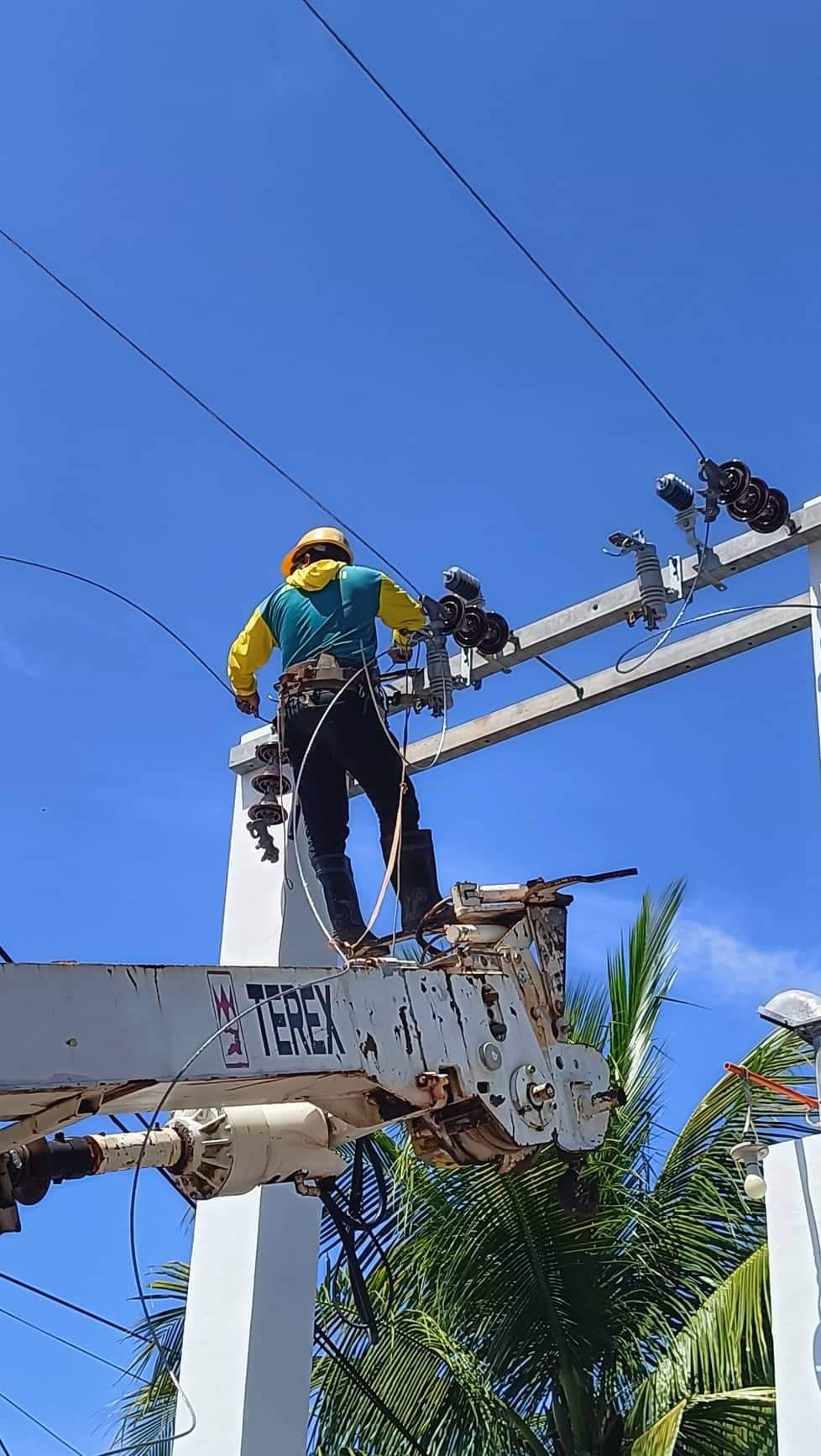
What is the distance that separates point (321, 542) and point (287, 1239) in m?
3.41

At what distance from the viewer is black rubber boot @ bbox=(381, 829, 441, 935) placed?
604 centimetres

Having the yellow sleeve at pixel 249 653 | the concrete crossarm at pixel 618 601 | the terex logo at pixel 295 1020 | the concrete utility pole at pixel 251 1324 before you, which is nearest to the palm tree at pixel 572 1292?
the concrete utility pole at pixel 251 1324

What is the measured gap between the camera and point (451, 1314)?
34.5 feet

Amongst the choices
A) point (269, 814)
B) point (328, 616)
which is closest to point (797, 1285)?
point (269, 814)

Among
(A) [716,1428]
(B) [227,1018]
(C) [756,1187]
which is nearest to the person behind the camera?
(B) [227,1018]

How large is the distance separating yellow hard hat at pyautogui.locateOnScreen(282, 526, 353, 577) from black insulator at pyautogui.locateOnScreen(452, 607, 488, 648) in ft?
3.28

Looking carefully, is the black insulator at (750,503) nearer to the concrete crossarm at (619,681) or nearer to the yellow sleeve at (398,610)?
the concrete crossarm at (619,681)

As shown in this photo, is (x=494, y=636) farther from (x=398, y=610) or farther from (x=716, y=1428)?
(x=716, y=1428)

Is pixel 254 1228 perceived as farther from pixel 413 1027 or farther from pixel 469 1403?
pixel 413 1027

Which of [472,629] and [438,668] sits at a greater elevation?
[472,629]

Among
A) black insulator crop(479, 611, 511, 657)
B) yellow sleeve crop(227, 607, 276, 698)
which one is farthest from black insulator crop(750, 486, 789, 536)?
yellow sleeve crop(227, 607, 276, 698)

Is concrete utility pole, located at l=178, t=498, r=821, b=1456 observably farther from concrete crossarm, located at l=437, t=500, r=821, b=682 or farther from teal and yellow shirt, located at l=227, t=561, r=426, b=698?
teal and yellow shirt, located at l=227, t=561, r=426, b=698

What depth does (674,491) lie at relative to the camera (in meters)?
7.50

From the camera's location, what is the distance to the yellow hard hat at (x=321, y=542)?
6914 mm
